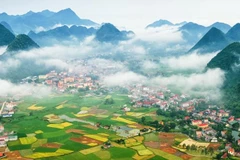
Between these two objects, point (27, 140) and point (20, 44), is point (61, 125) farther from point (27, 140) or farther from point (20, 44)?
point (20, 44)

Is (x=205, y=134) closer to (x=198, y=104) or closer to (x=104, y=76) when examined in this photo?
(x=198, y=104)

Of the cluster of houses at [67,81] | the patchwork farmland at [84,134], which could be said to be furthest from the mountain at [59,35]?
the patchwork farmland at [84,134]

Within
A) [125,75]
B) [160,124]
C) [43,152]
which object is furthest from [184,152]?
[125,75]

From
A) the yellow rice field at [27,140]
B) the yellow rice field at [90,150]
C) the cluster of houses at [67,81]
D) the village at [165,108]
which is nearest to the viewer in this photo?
the yellow rice field at [90,150]

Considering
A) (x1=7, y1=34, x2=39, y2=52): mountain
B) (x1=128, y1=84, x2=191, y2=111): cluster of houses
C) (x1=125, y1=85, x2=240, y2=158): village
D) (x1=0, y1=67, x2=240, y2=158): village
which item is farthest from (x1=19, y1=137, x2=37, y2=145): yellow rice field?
(x1=7, y1=34, x2=39, y2=52): mountain

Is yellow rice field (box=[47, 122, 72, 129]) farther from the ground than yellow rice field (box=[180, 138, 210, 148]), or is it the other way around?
yellow rice field (box=[47, 122, 72, 129])

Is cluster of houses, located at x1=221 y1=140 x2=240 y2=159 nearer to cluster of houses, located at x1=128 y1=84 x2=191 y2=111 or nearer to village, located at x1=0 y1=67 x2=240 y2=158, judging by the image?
village, located at x1=0 y1=67 x2=240 y2=158

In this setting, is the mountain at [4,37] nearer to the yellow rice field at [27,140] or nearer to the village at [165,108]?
the village at [165,108]
